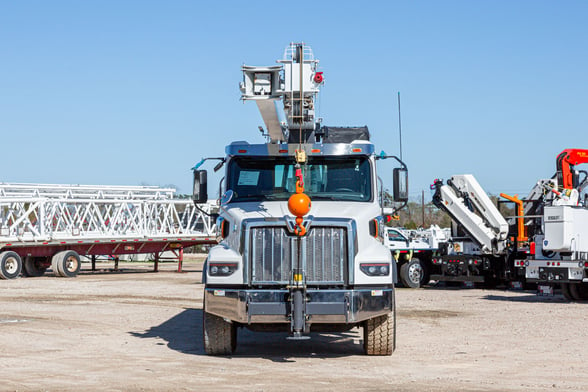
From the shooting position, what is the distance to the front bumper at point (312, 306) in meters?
10.2

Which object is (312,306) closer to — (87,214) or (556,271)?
(556,271)

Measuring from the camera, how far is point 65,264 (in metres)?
33.6

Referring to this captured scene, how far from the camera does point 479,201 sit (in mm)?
24016

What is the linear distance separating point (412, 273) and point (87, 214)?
692 inches

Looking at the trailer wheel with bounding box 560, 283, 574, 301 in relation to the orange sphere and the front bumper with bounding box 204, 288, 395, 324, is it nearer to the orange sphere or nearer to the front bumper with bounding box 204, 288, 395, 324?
the front bumper with bounding box 204, 288, 395, 324

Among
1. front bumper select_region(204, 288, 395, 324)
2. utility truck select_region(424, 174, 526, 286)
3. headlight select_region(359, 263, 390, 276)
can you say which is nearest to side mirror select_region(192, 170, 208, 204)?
front bumper select_region(204, 288, 395, 324)

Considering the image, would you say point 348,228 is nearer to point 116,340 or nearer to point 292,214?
point 292,214

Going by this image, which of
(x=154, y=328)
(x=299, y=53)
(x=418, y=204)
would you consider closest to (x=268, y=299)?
(x=299, y=53)

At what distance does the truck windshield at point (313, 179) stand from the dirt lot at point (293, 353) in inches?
81.8

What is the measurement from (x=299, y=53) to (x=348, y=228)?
7.17ft

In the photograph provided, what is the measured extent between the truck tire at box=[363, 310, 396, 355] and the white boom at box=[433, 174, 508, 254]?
42.8ft

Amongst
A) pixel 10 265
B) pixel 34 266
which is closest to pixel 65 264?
pixel 34 266

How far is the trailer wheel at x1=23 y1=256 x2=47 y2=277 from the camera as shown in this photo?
34.1 meters

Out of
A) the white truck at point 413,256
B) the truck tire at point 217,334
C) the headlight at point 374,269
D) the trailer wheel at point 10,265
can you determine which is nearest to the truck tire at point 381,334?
the headlight at point 374,269
